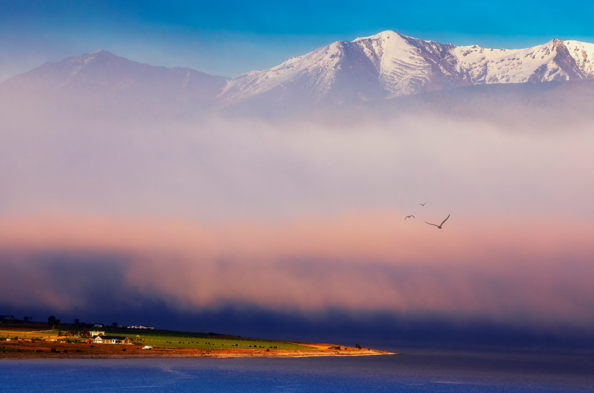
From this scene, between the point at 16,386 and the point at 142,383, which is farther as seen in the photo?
the point at 142,383

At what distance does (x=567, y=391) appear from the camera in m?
200

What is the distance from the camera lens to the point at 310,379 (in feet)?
651

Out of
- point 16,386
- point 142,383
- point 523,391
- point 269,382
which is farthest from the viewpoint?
point 523,391

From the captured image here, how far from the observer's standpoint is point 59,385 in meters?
152

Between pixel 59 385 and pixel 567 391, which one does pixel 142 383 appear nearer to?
pixel 59 385

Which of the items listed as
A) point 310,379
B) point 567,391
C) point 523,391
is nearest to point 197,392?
point 310,379

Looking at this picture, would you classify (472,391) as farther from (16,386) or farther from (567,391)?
(16,386)

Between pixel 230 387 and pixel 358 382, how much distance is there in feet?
154

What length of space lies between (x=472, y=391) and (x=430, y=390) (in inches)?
470

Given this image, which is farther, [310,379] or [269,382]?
[310,379]

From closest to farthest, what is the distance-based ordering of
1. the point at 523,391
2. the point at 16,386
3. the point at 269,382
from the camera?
the point at 16,386, the point at 269,382, the point at 523,391

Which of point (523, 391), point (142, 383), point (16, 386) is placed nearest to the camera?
point (16, 386)

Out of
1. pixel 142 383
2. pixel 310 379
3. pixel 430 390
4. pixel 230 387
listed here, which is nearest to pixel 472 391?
pixel 430 390

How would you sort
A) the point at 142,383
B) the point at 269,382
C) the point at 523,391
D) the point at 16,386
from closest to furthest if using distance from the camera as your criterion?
1. the point at 16,386
2. the point at 142,383
3. the point at 269,382
4. the point at 523,391
